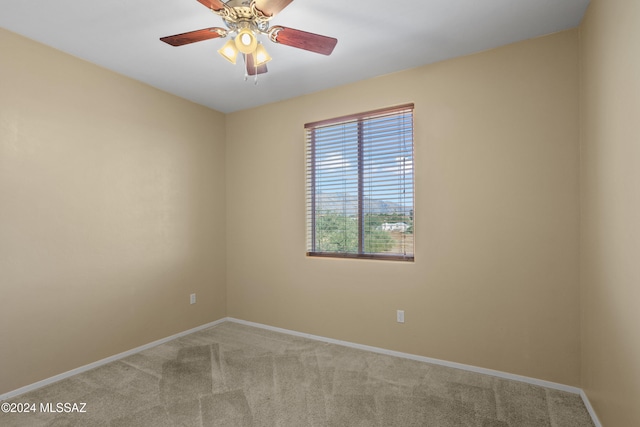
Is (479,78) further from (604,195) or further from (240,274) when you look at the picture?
(240,274)

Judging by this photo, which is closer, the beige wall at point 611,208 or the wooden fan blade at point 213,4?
the beige wall at point 611,208

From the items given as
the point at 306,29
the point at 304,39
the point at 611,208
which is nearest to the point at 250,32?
the point at 304,39

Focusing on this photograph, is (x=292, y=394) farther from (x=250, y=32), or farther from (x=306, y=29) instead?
(x=306, y=29)

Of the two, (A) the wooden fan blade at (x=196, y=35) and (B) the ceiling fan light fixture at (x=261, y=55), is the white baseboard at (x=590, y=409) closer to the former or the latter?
(B) the ceiling fan light fixture at (x=261, y=55)

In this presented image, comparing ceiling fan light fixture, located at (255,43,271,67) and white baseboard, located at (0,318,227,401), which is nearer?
ceiling fan light fixture, located at (255,43,271,67)

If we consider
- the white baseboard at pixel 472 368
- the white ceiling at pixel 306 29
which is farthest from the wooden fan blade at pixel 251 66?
the white baseboard at pixel 472 368

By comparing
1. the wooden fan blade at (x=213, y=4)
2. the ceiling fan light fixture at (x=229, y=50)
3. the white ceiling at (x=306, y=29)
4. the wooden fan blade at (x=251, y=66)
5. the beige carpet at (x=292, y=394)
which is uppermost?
the white ceiling at (x=306, y=29)

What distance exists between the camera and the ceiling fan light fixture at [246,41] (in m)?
1.93

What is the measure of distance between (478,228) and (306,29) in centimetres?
210

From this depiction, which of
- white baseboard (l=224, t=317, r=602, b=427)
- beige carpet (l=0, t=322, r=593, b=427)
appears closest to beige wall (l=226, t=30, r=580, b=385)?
white baseboard (l=224, t=317, r=602, b=427)

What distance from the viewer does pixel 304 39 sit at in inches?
78.8

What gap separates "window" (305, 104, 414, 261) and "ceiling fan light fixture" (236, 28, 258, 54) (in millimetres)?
1600

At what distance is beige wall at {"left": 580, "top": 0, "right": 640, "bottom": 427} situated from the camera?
1.54m

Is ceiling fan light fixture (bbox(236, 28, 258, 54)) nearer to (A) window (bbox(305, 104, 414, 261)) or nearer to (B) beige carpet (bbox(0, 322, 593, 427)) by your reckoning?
(A) window (bbox(305, 104, 414, 261))
